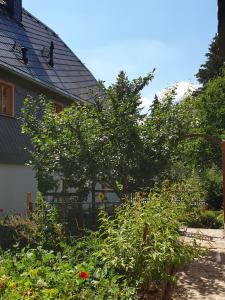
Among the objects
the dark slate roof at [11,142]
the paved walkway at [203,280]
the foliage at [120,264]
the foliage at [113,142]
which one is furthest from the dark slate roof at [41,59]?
the foliage at [120,264]

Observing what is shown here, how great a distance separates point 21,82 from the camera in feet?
48.6

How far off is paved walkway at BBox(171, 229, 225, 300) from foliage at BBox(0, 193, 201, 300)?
0.87m

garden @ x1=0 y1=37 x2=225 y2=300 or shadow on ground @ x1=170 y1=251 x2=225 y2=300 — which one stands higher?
garden @ x1=0 y1=37 x2=225 y2=300

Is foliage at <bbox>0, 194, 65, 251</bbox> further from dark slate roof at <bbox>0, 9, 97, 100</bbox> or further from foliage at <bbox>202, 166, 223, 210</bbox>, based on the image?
foliage at <bbox>202, 166, 223, 210</bbox>

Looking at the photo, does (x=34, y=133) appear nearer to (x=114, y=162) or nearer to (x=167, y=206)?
(x=114, y=162)

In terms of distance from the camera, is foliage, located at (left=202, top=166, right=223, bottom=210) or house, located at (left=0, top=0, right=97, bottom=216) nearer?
house, located at (left=0, top=0, right=97, bottom=216)

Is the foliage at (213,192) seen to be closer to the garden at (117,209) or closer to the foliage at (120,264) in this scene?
the garden at (117,209)

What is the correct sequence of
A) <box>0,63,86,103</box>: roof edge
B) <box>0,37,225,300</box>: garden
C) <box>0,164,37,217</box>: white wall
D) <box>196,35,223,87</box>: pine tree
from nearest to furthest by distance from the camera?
1. <box>0,37,225,300</box>: garden
2. <box>0,63,86,103</box>: roof edge
3. <box>0,164,37,217</box>: white wall
4. <box>196,35,223,87</box>: pine tree

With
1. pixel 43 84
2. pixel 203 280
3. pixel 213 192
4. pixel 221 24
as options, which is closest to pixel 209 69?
pixel 213 192

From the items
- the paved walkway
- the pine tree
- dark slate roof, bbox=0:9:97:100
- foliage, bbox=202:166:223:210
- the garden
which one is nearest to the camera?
the garden

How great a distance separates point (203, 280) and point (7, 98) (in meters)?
9.09

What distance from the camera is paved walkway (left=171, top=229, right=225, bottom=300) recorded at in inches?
244

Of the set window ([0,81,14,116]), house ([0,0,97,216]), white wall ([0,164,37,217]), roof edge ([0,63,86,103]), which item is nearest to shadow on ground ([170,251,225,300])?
house ([0,0,97,216])

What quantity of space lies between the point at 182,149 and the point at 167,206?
16.7 ft
